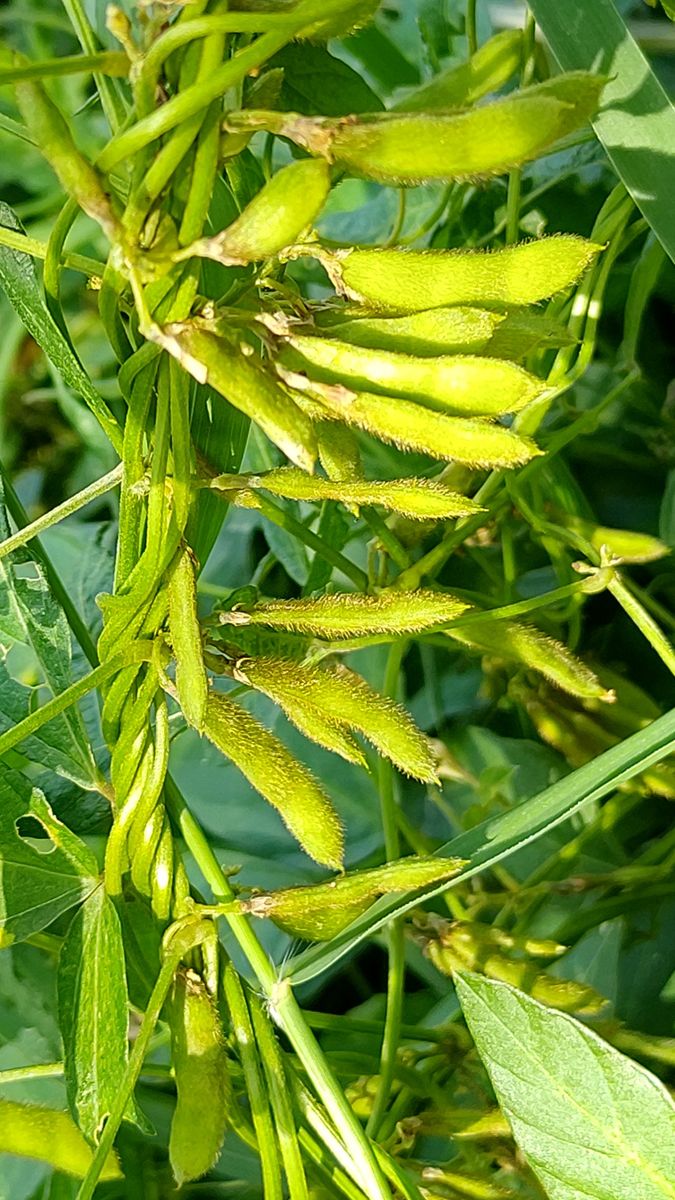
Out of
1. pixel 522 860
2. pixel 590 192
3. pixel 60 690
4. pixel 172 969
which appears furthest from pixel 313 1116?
pixel 590 192

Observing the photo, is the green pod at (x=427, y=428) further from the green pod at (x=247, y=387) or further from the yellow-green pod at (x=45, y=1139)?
the yellow-green pod at (x=45, y=1139)

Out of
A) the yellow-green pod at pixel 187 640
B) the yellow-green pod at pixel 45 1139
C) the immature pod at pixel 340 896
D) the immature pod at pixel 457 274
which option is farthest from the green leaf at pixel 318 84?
the yellow-green pod at pixel 45 1139

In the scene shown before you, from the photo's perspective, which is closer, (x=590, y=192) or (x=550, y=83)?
(x=550, y=83)

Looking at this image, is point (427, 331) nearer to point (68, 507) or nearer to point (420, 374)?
point (420, 374)

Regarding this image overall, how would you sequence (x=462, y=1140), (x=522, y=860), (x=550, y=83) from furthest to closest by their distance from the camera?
(x=522, y=860)
(x=462, y=1140)
(x=550, y=83)

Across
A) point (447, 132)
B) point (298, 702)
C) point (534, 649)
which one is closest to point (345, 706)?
point (298, 702)

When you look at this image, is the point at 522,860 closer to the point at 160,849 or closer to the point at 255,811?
the point at 255,811

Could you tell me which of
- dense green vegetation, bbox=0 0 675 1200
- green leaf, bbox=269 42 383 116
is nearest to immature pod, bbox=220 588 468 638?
dense green vegetation, bbox=0 0 675 1200

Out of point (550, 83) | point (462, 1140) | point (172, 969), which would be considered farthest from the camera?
point (462, 1140)
